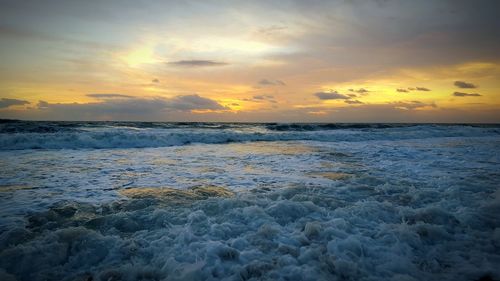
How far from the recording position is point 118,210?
5.31 meters

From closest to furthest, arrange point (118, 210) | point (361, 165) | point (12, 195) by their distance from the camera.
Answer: point (118, 210) → point (12, 195) → point (361, 165)

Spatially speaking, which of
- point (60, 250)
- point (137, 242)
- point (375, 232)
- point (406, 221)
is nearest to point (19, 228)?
point (60, 250)

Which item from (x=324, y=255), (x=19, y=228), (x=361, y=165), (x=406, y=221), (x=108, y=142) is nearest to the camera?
(x=324, y=255)

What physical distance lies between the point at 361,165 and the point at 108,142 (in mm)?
14239

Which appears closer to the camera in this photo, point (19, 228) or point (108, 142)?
point (19, 228)

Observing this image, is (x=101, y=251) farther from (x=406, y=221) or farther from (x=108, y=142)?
(x=108, y=142)

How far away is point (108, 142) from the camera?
1789cm

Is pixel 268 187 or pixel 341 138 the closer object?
pixel 268 187

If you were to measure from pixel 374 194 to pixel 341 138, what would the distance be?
66.9 ft

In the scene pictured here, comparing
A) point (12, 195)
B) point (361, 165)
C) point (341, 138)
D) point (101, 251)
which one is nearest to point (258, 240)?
point (101, 251)

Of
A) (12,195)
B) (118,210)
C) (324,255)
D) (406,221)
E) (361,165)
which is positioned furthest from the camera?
(361,165)

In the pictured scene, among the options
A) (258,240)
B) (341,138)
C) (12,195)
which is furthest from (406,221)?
(341,138)

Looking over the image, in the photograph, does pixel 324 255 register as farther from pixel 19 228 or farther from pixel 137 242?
pixel 19 228

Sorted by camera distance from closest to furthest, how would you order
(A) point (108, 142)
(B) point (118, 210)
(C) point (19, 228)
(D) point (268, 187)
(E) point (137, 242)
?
(E) point (137, 242) < (C) point (19, 228) < (B) point (118, 210) < (D) point (268, 187) < (A) point (108, 142)
